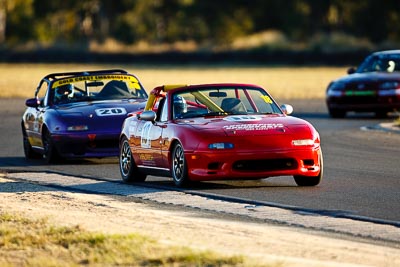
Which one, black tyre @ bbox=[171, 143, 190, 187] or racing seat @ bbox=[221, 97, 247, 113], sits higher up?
racing seat @ bbox=[221, 97, 247, 113]

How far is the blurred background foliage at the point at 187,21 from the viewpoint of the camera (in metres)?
95.4

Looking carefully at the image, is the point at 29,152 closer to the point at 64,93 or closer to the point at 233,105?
the point at 64,93

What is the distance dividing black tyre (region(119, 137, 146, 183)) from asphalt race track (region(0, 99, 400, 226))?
17 cm

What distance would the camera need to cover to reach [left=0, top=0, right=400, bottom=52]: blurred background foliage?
9538 cm

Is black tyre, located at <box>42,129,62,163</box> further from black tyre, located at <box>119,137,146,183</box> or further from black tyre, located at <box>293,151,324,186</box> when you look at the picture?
black tyre, located at <box>293,151,324,186</box>

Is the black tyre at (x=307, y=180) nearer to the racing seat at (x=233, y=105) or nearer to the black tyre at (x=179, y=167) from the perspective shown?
the racing seat at (x=233, y=105)

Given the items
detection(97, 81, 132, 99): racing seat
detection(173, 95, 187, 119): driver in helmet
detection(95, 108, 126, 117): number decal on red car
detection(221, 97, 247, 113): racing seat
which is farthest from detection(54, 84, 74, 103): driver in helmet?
detection(221, 97, 247, 113): racing seat

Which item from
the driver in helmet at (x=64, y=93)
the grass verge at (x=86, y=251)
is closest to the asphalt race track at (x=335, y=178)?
the driver in helmet at (x=64, y=93)

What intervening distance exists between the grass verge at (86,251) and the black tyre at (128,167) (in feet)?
18.8

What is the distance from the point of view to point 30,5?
107m

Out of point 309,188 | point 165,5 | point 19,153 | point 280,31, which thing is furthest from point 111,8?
point 309,188

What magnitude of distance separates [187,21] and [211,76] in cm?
4306

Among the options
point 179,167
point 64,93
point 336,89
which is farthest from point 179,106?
point 336,89

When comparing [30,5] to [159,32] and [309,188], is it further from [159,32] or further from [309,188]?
[309,188]
